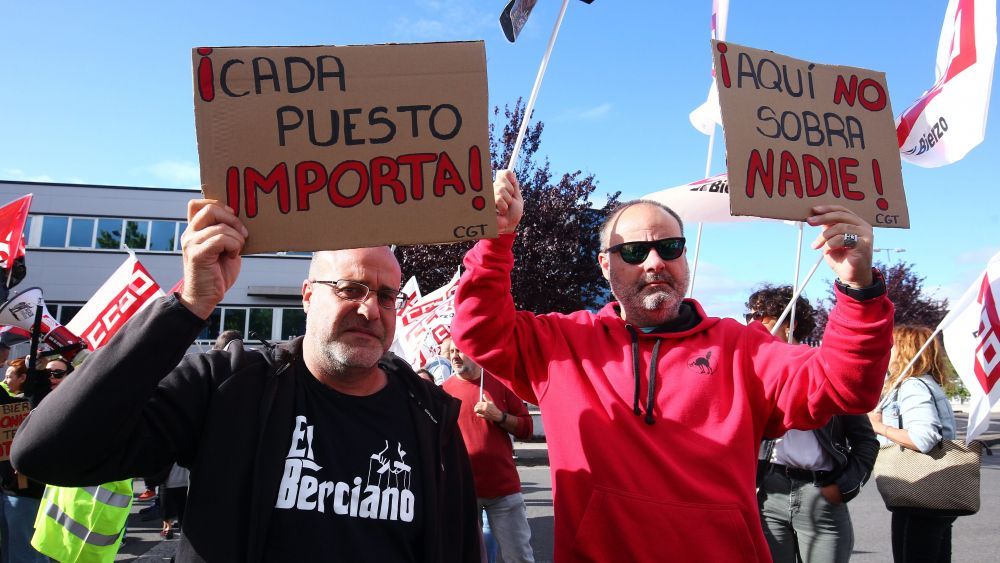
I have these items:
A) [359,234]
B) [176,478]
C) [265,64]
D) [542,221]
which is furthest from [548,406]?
[542,221]

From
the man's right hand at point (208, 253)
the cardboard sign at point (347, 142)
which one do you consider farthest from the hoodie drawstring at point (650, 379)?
the man's right hand at point (208, 253)

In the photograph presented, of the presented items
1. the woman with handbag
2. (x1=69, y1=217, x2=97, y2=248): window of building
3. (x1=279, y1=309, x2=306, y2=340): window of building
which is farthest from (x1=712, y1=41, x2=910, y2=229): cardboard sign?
(x1=69, y1=217, x2=97, y2=248): window of building

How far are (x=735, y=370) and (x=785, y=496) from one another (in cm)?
198

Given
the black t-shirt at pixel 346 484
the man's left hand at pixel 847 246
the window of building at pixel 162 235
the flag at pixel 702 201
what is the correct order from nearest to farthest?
the black t-shirt at pixel 346 484 < the man's left hand at pixel 847 246 < the flag at pixel 702 201 < the window of building at pixel 162 235

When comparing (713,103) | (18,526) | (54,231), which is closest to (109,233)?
(54,231)

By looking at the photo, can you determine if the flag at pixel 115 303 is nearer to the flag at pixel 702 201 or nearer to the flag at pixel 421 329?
the flag at pixel 421 329

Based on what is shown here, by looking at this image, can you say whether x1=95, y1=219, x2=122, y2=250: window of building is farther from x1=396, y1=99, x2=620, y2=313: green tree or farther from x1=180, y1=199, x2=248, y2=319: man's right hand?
x1=180, y1=199, x2=248, y2=319: man's right hand

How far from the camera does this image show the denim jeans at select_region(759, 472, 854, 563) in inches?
138

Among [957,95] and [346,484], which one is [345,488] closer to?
[346,484]

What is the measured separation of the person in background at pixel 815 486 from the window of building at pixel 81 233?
27.0 metres

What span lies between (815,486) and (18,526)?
5.39 meters

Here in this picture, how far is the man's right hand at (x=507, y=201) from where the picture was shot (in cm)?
214

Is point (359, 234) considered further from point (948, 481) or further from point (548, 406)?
point (948, 481)

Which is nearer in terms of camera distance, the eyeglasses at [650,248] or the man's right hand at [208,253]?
the man's right hand at [208,253]
